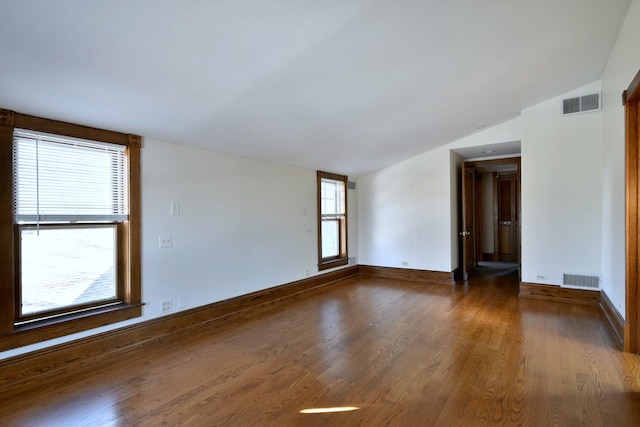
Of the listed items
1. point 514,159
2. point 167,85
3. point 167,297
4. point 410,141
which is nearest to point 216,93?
point 167,85

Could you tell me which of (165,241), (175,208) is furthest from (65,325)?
(175,208)

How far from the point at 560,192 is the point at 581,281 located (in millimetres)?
1234

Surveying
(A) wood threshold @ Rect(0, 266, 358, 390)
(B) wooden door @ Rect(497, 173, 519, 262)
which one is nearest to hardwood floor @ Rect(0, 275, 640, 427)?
(A) wood threshold @ Rect(0, 266, 358, 390)

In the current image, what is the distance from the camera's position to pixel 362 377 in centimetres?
246

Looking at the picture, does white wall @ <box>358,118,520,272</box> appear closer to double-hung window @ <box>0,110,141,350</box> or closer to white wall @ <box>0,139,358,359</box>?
white wall @ <box>0,139,358,359</box>

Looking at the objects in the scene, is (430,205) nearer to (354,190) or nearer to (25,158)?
(354,190)

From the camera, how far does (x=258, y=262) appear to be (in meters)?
4.40

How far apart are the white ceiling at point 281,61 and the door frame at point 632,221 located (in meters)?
0.90

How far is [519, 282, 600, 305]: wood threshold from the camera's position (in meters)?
4.36

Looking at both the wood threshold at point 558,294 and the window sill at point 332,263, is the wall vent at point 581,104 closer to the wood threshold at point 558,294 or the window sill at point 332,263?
the wood threshold at point 558,294

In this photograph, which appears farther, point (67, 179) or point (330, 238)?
point (330, 238)

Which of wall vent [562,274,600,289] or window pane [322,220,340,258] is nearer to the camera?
wall vent [562,274,600,289]

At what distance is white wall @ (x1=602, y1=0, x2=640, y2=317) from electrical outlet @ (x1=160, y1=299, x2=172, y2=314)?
439 cm

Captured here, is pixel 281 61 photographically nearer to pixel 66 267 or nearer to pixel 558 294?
pixel 66 267
